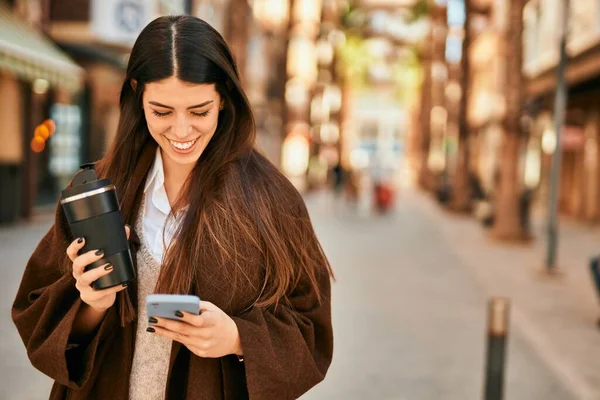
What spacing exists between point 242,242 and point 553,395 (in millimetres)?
4398

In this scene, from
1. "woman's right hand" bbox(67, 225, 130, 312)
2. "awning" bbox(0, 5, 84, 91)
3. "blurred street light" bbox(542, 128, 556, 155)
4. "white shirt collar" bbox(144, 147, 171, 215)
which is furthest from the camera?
"blurred street light" bbox(542, 128, 556, 155)

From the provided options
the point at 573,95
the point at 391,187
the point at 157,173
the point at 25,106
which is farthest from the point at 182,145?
the point at 573,95

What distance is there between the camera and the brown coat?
1.87 meters

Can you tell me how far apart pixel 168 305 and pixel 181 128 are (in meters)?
0.52

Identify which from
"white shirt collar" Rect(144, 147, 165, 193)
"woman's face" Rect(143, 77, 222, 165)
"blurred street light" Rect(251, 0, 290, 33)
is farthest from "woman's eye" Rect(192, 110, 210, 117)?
"blurred street light" Rect(251, 0, 290, 33)

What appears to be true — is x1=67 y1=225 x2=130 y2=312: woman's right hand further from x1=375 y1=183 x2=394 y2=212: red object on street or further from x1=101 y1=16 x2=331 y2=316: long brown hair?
x1=375 y1=183 x2=394 y2=212: red object on street

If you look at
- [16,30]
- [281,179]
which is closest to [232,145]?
[281,179]

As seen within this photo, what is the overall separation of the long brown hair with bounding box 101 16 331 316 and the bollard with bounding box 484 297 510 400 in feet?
7.39

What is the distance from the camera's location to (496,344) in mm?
4172

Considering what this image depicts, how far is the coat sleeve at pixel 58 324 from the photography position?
1.89 meters

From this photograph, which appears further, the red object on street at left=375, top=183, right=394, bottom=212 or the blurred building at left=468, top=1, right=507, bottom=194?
the blurred building at left=468, top=1, right=507, bottom=194

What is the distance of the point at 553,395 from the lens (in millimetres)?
5664

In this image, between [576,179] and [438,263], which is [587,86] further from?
[438,263]

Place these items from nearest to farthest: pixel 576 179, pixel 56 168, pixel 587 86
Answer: pixel 56 168
pixel 587 86
pixel 576 179
